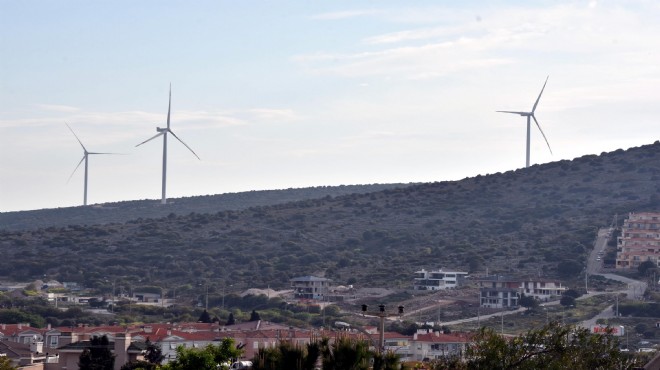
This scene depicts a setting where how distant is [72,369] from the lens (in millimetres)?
74188

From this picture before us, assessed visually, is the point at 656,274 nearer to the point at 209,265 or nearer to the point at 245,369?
the point at 209,265

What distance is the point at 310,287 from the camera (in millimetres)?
144625

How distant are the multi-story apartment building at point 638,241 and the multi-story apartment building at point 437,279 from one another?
59.0 feet

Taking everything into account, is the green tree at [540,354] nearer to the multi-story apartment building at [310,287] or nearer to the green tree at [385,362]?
the green tree at [385,362]

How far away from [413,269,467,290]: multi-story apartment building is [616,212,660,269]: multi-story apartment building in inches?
707

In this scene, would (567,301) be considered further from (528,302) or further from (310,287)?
(310,287)

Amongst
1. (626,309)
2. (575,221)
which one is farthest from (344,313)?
(575,221)

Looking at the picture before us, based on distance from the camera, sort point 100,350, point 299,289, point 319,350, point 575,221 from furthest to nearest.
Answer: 1. point 575,221
2. point 299,289
3. point 100,350
4. point 319,350

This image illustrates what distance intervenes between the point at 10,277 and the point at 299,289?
32084 millimetres

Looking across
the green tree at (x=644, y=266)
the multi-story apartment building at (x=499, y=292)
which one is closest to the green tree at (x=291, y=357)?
the multi-story apartment building at (x=499, y=292)

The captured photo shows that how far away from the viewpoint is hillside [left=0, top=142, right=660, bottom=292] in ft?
518

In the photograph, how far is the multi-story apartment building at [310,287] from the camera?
464 feet

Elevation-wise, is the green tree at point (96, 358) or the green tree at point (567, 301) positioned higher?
the green tree at point (567, 301)

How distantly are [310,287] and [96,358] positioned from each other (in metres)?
77.0
